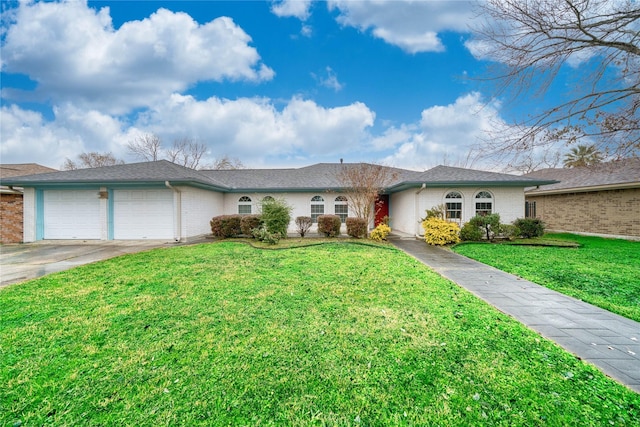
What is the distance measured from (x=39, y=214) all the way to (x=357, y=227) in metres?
14.5

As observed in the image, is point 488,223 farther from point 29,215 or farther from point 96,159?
point 96,159

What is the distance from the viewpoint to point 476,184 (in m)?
12.8

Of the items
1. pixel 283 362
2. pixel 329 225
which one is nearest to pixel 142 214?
pixel 329 225

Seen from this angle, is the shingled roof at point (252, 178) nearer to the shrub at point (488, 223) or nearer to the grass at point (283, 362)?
the shrub at point (488, 223)

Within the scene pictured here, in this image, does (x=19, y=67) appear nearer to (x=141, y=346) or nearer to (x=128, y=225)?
(x=128, y=225)

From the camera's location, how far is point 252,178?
1717 cm

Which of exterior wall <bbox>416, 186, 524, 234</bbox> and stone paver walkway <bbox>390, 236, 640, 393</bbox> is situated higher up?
exterior wall <bbox>416, 186, 524, 234</bbox>

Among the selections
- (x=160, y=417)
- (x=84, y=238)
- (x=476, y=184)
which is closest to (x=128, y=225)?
(x=84, y=238)

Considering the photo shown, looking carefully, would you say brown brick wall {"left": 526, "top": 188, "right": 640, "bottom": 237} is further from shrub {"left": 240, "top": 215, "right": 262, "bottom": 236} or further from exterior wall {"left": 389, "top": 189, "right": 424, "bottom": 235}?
shrub {"left": 240, "top": 215, "right": 262, "bottom": 236}

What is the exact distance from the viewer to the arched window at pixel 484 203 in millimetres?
13375

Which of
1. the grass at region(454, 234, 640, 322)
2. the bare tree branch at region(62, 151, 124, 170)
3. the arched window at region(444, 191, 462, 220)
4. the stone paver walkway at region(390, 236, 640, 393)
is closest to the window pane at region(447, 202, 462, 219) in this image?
the arched window at region(444, 191, 462, 220)

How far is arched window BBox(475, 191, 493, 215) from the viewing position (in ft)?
43.9

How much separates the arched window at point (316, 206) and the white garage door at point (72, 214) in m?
10.4

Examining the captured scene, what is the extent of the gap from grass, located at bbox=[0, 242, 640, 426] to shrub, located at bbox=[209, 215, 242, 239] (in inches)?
301
